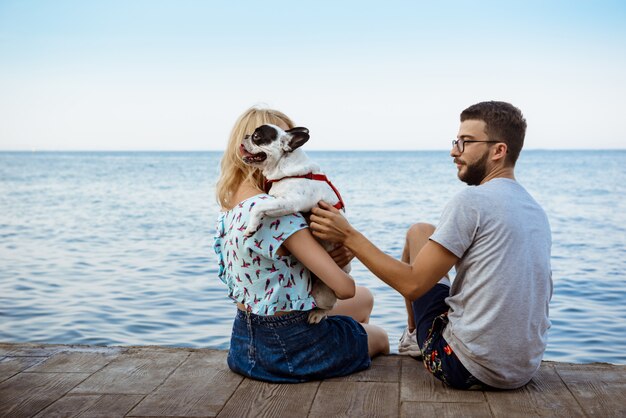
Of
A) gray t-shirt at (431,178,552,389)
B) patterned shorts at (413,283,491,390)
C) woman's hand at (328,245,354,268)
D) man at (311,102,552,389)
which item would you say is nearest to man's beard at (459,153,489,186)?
man at (311,102,552,389)

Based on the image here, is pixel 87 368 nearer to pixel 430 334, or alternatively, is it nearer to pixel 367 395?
pixel 367 395

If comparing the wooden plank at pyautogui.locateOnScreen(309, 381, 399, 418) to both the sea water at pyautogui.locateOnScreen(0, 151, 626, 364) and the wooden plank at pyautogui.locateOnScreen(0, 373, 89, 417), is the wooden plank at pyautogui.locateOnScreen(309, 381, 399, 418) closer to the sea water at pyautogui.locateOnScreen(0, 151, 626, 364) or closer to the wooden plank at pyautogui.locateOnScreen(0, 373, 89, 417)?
the wooden plank at pyautogui.locateOnScreen(0, 373, 89, 417)

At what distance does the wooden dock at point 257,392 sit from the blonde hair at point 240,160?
844 millimetres

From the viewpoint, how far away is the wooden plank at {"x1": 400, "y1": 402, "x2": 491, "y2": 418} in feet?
8.91

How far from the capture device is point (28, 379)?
3225 mm

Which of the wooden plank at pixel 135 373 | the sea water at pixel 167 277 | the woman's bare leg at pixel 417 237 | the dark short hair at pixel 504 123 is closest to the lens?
the dark short hair at pixel 504 123

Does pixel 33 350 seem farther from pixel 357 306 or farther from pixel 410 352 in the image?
pixel 410 352

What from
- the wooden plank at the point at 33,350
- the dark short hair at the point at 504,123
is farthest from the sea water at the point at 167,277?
the dark short hair at the point at 504,123

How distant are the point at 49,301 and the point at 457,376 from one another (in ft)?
17.2

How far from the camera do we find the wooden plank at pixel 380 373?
317 cm

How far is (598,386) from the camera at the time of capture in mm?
3045

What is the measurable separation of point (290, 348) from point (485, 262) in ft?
3.11

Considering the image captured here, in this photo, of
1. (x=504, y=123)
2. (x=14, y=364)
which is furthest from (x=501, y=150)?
(x=14, y=364)

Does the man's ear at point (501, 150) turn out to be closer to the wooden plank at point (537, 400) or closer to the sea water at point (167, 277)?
the wooden plank at point (537, 400)
